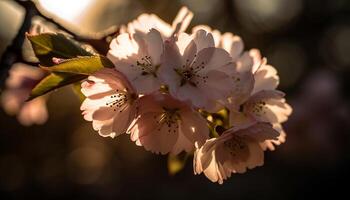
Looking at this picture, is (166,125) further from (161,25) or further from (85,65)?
(161,25)

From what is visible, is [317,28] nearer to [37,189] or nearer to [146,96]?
[37,189]

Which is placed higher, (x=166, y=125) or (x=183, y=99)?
(x=183, y=99)

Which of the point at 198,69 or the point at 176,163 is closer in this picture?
the point at 198,69

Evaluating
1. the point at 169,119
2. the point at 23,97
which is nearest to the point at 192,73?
the point at 169,119

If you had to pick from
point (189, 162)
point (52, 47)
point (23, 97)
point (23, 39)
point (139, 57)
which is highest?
point (139, 57)

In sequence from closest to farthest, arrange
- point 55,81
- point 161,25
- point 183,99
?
1. point 183,99
2. point 55,81
3. point 161,25

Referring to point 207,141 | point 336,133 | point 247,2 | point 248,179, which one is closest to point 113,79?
point 207,141

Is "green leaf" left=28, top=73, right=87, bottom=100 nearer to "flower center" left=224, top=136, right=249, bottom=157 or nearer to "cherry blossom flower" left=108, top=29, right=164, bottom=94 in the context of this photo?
"cherry blossom flower" left=108, top=29, right=164, bottom=94
